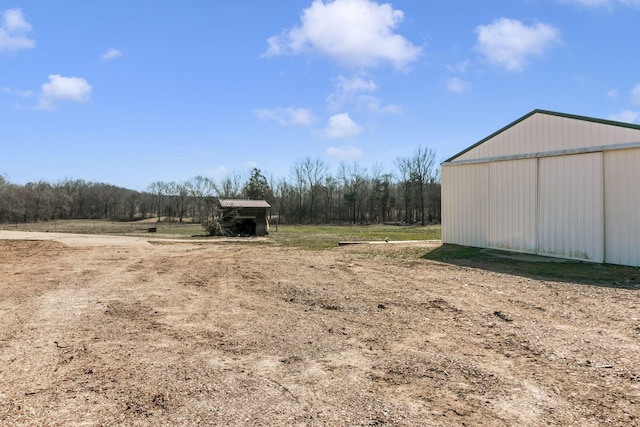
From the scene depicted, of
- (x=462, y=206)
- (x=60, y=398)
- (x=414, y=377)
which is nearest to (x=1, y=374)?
(x=60, y=398)

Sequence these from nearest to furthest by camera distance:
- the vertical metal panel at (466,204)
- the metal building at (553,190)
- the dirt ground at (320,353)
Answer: the dirt ground at (320,353) → the metal building at (553,190) → the vertical metal panel at (466,204)

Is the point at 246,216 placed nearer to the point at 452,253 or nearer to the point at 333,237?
the point at 333,237

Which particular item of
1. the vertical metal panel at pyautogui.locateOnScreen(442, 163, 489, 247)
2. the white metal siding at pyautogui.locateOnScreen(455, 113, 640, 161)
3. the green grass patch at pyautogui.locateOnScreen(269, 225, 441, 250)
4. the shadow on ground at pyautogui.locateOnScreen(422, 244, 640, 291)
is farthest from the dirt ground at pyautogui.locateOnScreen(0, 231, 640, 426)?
the green grass patch at pyautogui.locateOnScreen(269, 225, 441, 250)

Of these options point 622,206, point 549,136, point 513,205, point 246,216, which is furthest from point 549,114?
point 246,216

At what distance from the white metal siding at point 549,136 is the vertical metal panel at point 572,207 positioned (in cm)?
48

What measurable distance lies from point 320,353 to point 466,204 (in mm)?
13254

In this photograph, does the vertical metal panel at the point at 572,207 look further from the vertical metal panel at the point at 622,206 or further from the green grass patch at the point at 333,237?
the green grass patch at the point at 333,237

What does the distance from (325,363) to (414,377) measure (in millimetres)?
1034

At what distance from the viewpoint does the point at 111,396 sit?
3939mm

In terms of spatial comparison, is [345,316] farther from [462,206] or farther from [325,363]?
[462,206]

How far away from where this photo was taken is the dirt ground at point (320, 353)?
12.0 feet

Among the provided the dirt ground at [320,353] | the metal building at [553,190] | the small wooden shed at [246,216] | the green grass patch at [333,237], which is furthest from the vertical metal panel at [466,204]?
the small wooden shed at [246,216]

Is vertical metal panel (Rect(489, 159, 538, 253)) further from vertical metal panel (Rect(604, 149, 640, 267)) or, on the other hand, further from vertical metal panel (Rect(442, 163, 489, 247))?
vertical metal panel (Rect(604, 149, 640, 267))

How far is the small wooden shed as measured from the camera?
30.8m
